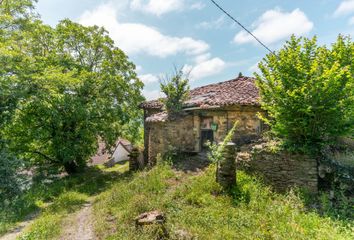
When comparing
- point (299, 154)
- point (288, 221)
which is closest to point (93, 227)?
point (288, 221)

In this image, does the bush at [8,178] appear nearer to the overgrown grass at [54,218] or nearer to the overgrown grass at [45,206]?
the overgrown grass at [45,206]

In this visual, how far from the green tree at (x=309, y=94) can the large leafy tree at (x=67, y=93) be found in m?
9.10

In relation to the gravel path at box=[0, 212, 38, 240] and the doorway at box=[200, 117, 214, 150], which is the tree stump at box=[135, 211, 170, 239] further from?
the doorway at box=[200, 117, 214, 150]

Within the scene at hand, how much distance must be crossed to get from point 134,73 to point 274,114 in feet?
37.6

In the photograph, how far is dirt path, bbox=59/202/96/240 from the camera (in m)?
5.79

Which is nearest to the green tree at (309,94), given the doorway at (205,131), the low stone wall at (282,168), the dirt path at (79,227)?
the low stone wall at (282,168)

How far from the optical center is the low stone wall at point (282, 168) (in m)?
7.08

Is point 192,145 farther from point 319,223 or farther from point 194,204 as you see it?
point 319,223

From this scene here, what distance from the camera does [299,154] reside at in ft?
23.9

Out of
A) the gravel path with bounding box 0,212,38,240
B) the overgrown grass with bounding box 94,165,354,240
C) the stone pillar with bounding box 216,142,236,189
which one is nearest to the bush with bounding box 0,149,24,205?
the gravel path with bounding box 0,212,38,240

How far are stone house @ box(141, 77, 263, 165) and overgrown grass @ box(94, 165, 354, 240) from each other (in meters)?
3.34

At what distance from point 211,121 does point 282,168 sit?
4.99 m

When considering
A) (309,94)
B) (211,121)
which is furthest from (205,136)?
(309,94)

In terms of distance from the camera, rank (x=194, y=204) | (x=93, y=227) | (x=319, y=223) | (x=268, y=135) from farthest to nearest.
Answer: (x=268, y=135), (x=194, y=204), (x=93, y=227), (x=319, y=223)
